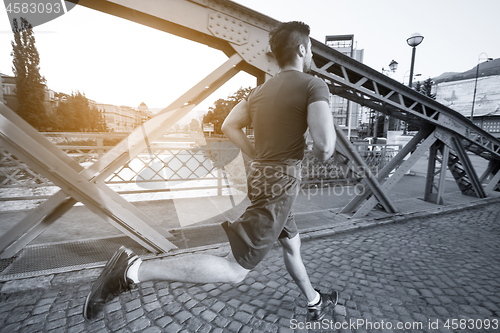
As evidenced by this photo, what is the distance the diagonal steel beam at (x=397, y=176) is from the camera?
494 cm

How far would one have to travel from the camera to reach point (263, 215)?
1.78 meters

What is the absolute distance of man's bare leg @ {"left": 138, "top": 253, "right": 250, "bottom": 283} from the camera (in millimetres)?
1792

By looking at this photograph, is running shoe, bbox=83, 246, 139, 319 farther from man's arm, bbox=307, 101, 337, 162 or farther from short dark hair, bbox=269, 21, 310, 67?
short dark hair, bbox=269, 21, 310, 67

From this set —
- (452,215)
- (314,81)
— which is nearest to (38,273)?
(314,81)

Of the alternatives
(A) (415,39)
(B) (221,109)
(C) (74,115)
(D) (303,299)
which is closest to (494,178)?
(A) (415,39)

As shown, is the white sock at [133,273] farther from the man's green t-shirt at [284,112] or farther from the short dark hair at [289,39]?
the short dark hair at [289,39]

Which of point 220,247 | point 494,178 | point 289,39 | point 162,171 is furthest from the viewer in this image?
point 494,178

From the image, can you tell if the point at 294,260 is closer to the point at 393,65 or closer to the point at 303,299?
the point at 303,299

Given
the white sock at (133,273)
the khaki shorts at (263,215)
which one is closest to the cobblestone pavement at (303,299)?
the white sock at (133,273)

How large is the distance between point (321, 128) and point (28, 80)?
3701 centimetres

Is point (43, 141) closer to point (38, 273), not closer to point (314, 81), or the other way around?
point (38, 273)

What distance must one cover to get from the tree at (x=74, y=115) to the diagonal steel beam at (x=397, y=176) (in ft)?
124

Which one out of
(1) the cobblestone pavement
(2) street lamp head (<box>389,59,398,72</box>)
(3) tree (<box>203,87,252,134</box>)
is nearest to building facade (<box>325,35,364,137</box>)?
(3) tree (<box>203,87,252,134</box>)

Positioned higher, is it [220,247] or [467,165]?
[467,165]
